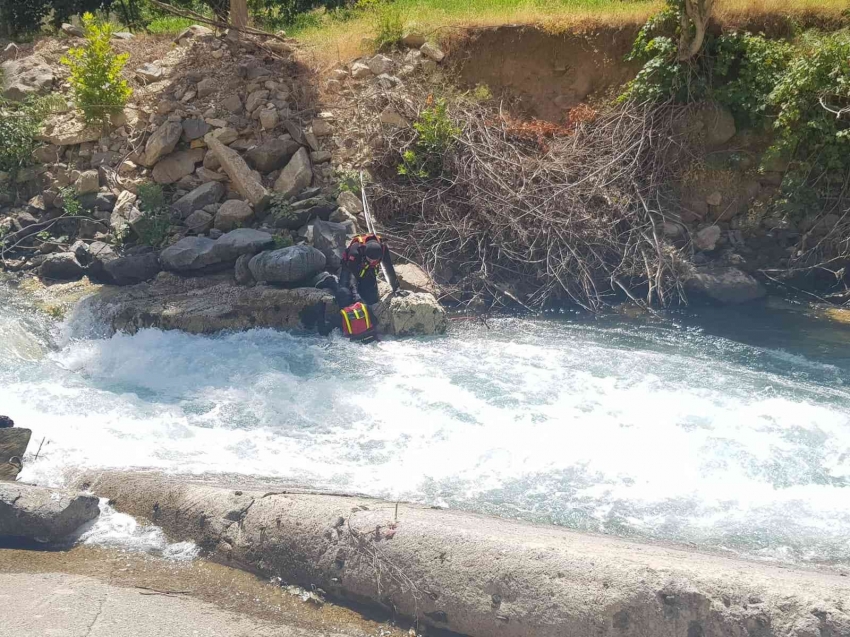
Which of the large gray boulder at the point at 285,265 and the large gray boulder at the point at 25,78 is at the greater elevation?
the large gray boulder at the point at 25,78

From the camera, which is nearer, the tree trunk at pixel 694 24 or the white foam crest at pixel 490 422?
the white foam crest at pixel 490 422

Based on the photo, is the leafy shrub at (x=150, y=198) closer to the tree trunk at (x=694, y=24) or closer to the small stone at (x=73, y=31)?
the small stone at (x=73, y=31)

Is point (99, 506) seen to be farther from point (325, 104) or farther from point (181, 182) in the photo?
point (325, 104)

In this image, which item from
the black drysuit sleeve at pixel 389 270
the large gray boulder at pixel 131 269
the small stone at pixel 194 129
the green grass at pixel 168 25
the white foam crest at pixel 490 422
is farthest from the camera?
the green grass at pixel 168 25

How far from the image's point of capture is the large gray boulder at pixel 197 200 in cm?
1084

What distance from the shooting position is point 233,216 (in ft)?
34.7

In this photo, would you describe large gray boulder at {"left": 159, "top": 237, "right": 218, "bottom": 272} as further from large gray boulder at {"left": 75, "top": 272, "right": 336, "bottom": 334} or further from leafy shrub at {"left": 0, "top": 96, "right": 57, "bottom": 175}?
leafy shrub at {"left": 0, "top": 96, "right": 57, "bottom": 175}

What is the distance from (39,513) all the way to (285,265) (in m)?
4.91

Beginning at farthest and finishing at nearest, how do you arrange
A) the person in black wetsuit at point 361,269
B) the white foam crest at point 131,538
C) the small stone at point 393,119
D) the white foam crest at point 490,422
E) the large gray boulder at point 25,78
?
the large gray boulder at point 25,78 → the small stone at point 393,119 → the person in black wetsuit at point 361,269 → the white foam crest at point 490,422 → the white foam crest at point 131,538

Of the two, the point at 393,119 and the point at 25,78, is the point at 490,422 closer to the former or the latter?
the point at 393,119

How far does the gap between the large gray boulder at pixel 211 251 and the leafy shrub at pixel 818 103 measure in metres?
7.11

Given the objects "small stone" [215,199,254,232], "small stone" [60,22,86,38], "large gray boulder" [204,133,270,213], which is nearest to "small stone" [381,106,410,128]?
"large gray boulder" [204,133,270,213]

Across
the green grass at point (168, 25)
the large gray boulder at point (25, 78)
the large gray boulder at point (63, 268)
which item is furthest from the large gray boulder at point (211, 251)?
the green grass at point (168, 25)

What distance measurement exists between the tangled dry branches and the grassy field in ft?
6.55
